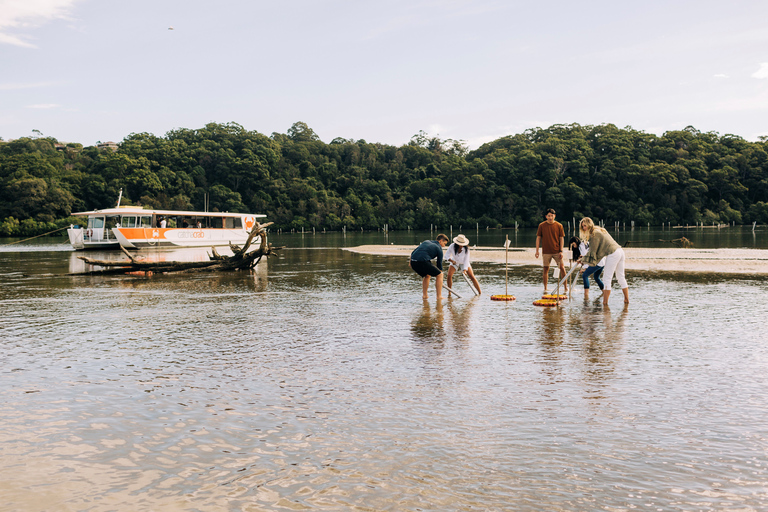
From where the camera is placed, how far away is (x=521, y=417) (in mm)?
5961

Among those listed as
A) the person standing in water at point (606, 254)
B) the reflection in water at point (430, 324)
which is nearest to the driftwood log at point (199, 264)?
the reflection in water at point (430, 324)

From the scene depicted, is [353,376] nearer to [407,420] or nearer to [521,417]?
[407,420]

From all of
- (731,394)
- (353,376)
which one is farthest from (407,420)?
(731,394)

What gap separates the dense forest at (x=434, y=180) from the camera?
108m

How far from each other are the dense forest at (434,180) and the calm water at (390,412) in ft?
318

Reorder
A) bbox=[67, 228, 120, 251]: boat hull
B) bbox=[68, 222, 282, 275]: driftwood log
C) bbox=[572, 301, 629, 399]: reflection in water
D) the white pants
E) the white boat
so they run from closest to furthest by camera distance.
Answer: bbox=[572, 301, 629, 399]: reflection in water → the white pants → bbox=[68, 222, 282, 275]: driftwood log → the white boat → bbox=[67, 228, 120, 251]: boat hull

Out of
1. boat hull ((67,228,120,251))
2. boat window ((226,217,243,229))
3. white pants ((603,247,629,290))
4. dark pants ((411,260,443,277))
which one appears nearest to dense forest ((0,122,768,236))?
boat window ((226,217,243,229))

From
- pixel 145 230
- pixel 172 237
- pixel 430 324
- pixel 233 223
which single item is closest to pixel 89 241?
pixel 145 230

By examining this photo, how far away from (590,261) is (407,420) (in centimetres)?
914

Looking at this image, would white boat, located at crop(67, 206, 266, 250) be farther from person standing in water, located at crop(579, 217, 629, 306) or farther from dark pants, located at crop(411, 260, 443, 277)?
person standing in water, located at crop(579, 217, 629, 306)

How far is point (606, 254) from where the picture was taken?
13547 mm

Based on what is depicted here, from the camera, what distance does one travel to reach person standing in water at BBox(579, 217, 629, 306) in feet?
43.9

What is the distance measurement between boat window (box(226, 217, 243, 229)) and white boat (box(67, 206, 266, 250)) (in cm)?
8

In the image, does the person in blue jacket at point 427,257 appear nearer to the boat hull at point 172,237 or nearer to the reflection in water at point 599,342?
the reflection in water at point 599,342
